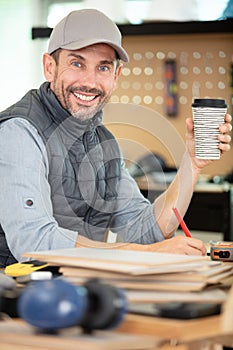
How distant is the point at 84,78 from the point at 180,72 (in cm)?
300

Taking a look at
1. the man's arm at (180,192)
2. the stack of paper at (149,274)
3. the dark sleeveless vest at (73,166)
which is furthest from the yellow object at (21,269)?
the man's arm at (180,192)

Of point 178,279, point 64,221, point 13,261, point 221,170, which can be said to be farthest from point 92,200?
point 221,170

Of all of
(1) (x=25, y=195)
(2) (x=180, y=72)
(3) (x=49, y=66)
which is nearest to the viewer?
(1) (x=25, y=195)

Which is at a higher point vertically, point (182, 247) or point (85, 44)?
point (85, 44)

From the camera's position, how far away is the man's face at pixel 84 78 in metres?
2.36

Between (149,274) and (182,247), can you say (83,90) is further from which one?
(149,274)

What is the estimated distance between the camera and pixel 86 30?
2.29 meters

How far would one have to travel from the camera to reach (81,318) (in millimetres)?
1101

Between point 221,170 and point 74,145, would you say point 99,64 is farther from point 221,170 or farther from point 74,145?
point 221,170

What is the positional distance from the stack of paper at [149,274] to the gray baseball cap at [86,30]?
974 mm

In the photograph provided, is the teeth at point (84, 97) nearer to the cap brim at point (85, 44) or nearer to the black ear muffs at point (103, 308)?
the cap brim at point (85, 44)

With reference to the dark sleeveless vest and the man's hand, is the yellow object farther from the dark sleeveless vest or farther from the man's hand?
the dark sleeveless vest

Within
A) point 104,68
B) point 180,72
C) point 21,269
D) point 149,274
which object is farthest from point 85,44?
point 180,72

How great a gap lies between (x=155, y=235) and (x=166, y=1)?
2.72m
